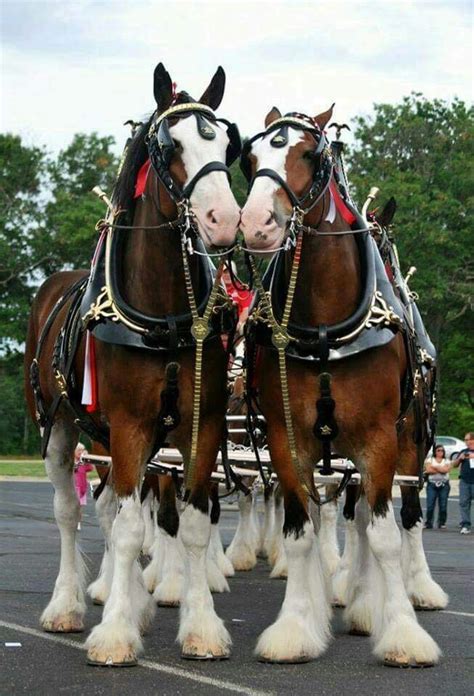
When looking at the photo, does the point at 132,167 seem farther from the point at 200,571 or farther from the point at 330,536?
the point at 330,536

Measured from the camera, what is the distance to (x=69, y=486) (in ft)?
30.9

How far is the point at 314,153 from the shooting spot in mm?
7555

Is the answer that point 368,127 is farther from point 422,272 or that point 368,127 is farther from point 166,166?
point 166,166

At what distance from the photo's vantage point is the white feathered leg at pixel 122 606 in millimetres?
7230

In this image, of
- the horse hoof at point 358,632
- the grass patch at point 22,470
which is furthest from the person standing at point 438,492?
the grass patch at point 22,470

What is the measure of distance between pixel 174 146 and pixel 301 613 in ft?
8.76

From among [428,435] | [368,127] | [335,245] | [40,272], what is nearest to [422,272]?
[368,127]

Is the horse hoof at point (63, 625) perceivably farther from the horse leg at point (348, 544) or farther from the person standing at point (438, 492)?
the person standing at point (438, 492)

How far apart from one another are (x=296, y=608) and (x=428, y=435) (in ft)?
11.3

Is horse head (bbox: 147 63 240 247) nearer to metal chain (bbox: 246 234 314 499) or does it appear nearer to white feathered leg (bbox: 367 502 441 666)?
metal chain (bbox: 246 234 314 499)

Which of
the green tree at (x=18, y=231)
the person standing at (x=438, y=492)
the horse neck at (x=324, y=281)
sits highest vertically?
the green tree at (x=18, y=231)

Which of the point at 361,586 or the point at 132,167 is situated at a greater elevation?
the point at 132,167

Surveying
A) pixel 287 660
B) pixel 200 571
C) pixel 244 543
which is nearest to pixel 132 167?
pixel 200 571

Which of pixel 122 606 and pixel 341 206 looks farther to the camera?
pixel 341 206
